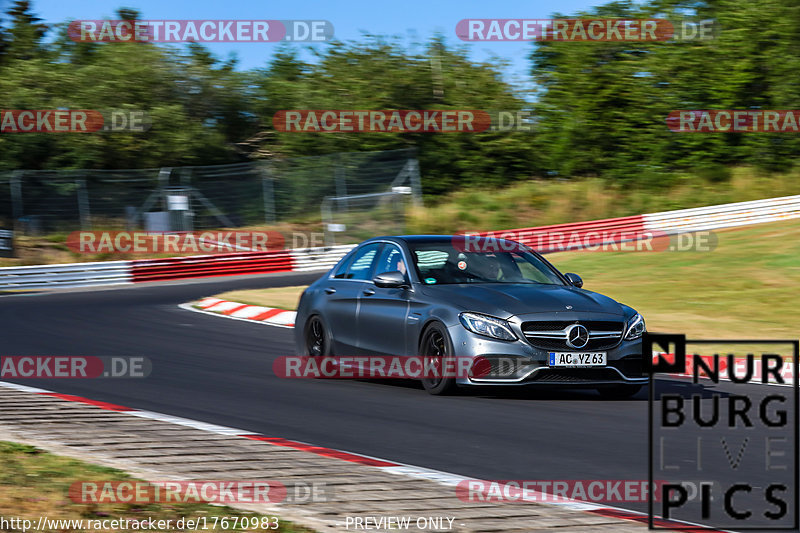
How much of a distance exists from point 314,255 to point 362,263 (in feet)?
67.0

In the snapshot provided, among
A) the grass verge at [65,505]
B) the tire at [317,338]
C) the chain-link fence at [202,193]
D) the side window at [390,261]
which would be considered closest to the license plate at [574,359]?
the side window at [390,261]

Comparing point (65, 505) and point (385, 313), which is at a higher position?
point (385, 313)

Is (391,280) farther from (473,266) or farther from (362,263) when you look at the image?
(362,263)

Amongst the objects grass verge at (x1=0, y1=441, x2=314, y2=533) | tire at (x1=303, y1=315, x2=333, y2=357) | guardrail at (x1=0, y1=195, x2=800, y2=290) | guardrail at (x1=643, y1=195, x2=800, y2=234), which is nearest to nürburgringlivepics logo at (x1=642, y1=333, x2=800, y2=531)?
grass verge at (x1=0, y1=441, x2=314, y2=533)

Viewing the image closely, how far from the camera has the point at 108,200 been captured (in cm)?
3012

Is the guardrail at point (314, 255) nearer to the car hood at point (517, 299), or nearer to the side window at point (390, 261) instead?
the side window at point (390, 261)

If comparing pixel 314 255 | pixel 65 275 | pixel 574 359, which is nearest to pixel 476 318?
→ pixel 574 359

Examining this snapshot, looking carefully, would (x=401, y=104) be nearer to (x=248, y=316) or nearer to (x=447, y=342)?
(x=248, y=316)

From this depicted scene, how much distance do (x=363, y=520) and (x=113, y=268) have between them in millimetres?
24575

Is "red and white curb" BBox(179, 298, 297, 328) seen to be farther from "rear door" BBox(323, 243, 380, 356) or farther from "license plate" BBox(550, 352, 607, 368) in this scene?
"license plate" BBox(550, 352, 607, 368)

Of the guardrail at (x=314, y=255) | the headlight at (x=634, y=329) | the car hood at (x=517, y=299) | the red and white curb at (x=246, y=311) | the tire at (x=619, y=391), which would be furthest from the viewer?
the guardrail at (x=314, y=255)

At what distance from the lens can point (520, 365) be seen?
363 inches

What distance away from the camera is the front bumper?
30.1 feet

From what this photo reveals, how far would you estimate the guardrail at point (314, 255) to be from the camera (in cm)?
2759
